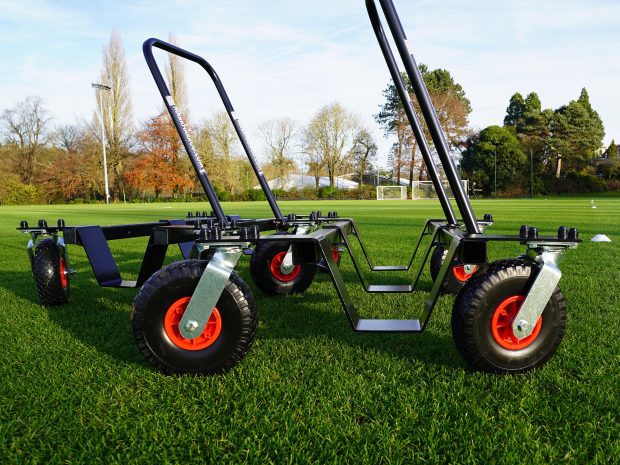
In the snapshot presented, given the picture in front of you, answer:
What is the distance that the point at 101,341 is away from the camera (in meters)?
3.35

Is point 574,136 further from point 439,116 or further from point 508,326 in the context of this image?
point 508,326

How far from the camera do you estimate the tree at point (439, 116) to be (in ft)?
198

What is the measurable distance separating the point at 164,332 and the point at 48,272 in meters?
2.26

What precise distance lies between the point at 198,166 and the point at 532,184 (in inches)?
2357

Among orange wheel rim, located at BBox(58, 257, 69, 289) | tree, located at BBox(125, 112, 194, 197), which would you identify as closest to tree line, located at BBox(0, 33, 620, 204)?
tree, located at BBox(125, 112, 194, 197)

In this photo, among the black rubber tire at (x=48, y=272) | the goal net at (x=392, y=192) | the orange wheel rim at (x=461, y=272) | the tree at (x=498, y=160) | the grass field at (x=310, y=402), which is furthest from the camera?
the tree at (x=498, y=160)

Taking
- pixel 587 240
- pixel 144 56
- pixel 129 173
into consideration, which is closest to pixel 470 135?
pixel 129 173

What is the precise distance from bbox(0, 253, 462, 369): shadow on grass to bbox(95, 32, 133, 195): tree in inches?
2283

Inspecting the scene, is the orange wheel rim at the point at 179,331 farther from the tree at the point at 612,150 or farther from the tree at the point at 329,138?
the tree at the point at 612,150

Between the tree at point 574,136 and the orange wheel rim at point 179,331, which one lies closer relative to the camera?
the orange wheel rim at point 179,331

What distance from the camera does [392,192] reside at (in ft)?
192

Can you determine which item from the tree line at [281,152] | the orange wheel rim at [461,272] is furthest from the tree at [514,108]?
the orange wheel rim at [461,272]

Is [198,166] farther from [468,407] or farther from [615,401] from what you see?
[615,401]

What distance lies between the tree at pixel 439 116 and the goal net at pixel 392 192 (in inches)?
103
